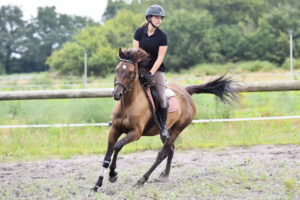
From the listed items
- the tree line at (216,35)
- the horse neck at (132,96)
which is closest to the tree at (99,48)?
the tree line at (216,35)

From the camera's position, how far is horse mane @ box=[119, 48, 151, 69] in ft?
16.3

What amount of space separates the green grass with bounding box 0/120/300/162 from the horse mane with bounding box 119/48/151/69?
304 cm

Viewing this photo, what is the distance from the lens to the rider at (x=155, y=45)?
17.5ft

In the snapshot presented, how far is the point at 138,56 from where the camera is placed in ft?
16.5

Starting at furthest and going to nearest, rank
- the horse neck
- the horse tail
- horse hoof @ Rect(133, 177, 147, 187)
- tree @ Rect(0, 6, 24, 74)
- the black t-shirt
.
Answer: tree @ Rect(0, 6, 24, 74) → the horse tail → the black t-shirt → horse hoof @ Rect(133, 177, 147, 187) → the horse neck

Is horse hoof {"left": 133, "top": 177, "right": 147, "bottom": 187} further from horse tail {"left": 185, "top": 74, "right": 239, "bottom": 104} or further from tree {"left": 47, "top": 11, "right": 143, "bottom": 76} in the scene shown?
tree {"left": 47, "top": 11, "right": 143, "bottom": 76}

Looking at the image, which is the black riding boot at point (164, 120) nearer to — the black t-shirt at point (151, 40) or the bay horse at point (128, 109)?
the bay horse at point (128, 109)

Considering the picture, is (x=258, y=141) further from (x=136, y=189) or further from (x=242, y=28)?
(x=242, y=28)

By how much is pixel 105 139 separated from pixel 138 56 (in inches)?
135

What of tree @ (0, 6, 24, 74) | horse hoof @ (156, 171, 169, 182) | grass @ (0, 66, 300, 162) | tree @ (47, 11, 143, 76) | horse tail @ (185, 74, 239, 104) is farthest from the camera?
tree @ (0, 6, 24, 74)

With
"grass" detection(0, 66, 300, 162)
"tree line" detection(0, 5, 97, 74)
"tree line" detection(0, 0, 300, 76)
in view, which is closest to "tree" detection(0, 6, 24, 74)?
"tree line" detection(0, 5, 97, 74)

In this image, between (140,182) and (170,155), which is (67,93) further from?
(140,182)

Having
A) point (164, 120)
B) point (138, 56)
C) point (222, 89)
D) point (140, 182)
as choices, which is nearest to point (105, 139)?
point (222, 89)

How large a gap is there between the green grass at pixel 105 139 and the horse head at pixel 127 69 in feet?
10.3
